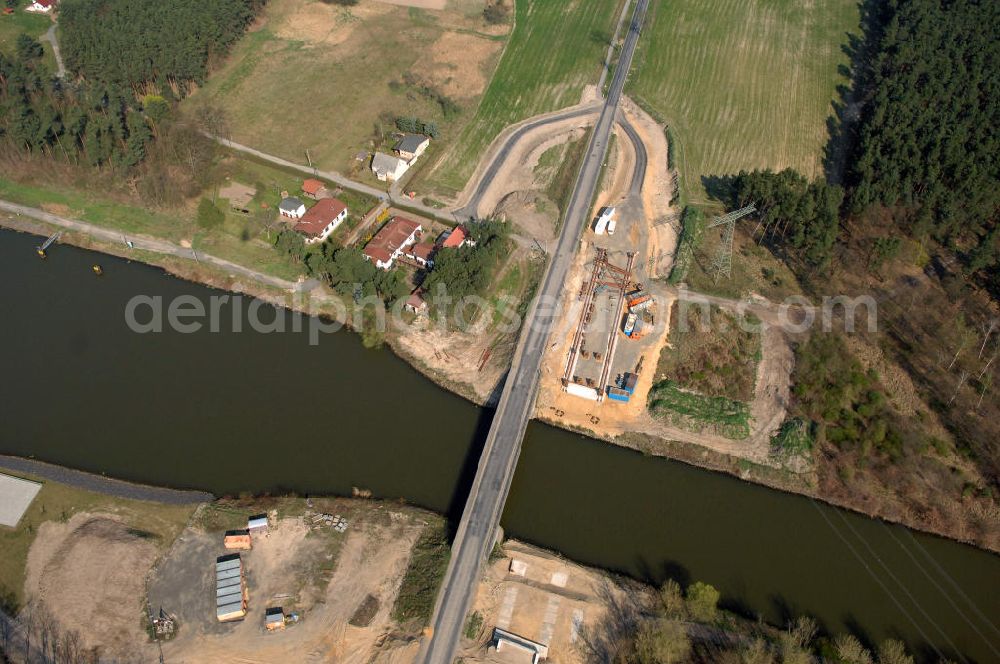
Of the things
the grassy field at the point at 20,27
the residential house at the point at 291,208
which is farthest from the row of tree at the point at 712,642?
the grassy field at the point at 20,27

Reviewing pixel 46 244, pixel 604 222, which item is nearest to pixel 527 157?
pixel 604 222

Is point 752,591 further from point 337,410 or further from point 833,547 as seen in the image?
point 337,410

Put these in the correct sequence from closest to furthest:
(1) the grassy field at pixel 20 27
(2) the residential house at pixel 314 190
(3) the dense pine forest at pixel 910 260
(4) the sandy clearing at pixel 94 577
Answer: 1. (4) the sandy clearing at pixel 94 577
2. (3) the dense pine forest at pixel 910 260
3. (2) the residential house at pixel 314 190
4. (1) the grassy field at pixel 20 27

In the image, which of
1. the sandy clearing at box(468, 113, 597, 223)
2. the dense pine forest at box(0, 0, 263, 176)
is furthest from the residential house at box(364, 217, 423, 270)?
the dense pine forest at box(0, 0, 263, 176)

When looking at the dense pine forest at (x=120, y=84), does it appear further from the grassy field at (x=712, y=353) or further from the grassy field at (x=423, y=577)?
the grassy field at (x=712, y=353)

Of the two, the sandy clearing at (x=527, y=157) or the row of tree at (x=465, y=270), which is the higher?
the sandy clearing at (x=527, y=157)

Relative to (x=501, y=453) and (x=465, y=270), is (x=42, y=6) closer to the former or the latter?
(x=465, y=270)

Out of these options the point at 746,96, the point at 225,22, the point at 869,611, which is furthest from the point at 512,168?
the point at 869,611
